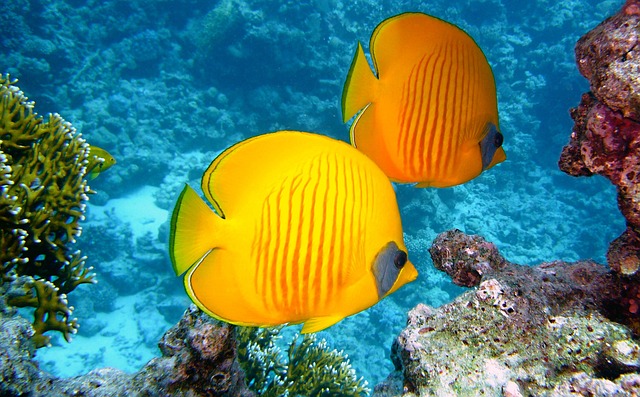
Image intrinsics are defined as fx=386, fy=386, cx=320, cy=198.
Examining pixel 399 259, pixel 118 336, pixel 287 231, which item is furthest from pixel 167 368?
pixel 118 336

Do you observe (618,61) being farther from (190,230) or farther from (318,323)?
(190,230)

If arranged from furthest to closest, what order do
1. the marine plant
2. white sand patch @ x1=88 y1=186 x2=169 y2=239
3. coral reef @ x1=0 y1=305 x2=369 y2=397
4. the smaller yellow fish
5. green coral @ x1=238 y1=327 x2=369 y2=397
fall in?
1. white sand patch @ x1=88 y1=186 x2=169 y2=239
2. green coral @ x1=238 y1=327 x2=369 y2=397
3. the smaller yellow fish
4. the marine plant
5. coral reef @ x1=0 y1=305 x2=369 y2=397

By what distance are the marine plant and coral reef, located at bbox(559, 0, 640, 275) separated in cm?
370

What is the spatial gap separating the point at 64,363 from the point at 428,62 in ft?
38.2

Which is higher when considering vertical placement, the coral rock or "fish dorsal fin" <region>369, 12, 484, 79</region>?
"fish dorsal fin" <region>369, 12, 484, 79</region>

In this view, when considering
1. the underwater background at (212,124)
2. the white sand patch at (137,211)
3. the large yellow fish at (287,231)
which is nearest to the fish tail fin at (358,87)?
the large yellow fish at (287,231)

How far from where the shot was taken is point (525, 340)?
1937 millimetres

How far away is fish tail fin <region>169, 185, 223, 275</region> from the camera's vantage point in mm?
1123

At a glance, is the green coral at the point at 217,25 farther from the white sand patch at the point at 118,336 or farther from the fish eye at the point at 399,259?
the fish eye at the point at 399,259

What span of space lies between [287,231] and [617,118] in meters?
1.84

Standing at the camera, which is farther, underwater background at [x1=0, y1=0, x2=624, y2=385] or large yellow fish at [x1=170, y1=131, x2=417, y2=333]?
underwater background at [x1=0, y1=0, x2=624, y2=385]

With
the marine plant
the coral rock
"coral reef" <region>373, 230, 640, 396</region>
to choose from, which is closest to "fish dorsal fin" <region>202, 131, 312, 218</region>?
"coral reef" <region>373, 230, 640, 396</region>

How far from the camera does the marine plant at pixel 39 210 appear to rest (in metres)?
2.93

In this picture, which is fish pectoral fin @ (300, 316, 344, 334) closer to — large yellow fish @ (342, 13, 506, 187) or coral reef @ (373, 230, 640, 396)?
large yellow fish @ (342, 13, 506, 187)
